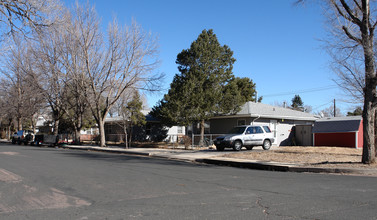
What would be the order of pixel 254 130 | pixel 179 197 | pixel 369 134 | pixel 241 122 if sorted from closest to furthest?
pixel 179 197
pixel 369 134
pixel 254 130
pixel 241 122

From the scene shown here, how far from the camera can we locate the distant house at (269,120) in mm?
28923

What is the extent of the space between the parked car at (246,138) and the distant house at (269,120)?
16.4 ft

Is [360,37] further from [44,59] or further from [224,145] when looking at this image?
[44,59]

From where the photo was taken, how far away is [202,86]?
1123 inches

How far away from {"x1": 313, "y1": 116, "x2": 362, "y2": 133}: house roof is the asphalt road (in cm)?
1889

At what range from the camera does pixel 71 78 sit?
103 feet

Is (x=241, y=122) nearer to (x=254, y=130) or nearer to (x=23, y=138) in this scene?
(x=254, y=130)

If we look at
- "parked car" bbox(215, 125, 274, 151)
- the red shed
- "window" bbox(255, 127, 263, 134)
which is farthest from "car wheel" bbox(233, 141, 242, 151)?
the red shed

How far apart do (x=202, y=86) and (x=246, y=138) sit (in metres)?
7.84

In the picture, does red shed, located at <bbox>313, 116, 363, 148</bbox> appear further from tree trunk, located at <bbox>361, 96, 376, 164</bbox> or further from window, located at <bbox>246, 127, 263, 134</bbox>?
tree trunk, located at <bbox>361, 96, 376, 164</bbox>

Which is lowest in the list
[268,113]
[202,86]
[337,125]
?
[337,125]

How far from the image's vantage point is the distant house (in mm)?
28923

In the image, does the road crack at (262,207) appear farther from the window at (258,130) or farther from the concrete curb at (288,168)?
the window at (258,130)

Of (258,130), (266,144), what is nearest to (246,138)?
(258,130)
